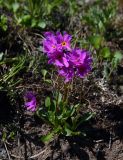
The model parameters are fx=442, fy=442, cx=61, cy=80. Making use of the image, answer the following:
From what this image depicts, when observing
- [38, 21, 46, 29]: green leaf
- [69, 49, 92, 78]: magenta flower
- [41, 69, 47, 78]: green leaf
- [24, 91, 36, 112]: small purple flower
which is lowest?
[24, 91, 36, 112]: small purple flower

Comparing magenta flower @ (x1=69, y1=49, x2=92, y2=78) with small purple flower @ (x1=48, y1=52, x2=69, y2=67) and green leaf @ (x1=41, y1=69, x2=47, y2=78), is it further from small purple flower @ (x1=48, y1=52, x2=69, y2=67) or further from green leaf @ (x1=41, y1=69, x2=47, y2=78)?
green leaf @ (x1=41, y1=69, x2=47, y2=78)

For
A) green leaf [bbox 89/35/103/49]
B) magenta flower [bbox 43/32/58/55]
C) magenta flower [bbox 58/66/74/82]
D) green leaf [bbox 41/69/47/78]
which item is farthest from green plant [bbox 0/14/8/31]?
magenta flower [bbox 58/66/74/82]

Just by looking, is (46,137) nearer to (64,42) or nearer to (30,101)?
(30,101)

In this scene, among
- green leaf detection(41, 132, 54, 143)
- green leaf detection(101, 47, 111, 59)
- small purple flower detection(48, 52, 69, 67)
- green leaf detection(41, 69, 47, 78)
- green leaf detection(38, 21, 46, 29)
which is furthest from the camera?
green leaf detection(38, 21, 46, 29)

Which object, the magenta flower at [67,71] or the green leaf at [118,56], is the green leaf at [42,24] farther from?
the magenta flower at [67,71]

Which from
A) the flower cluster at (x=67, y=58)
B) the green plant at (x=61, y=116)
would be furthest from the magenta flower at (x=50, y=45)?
the green plant at (x=61, y=116)

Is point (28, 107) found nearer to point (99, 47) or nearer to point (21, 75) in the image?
point (21, 75)

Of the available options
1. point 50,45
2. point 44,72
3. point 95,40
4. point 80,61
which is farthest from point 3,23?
point 80,61

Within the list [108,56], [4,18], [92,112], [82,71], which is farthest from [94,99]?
[4,18]

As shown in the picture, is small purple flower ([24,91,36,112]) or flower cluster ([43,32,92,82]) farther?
small purple flower ([24,91,36,112])
